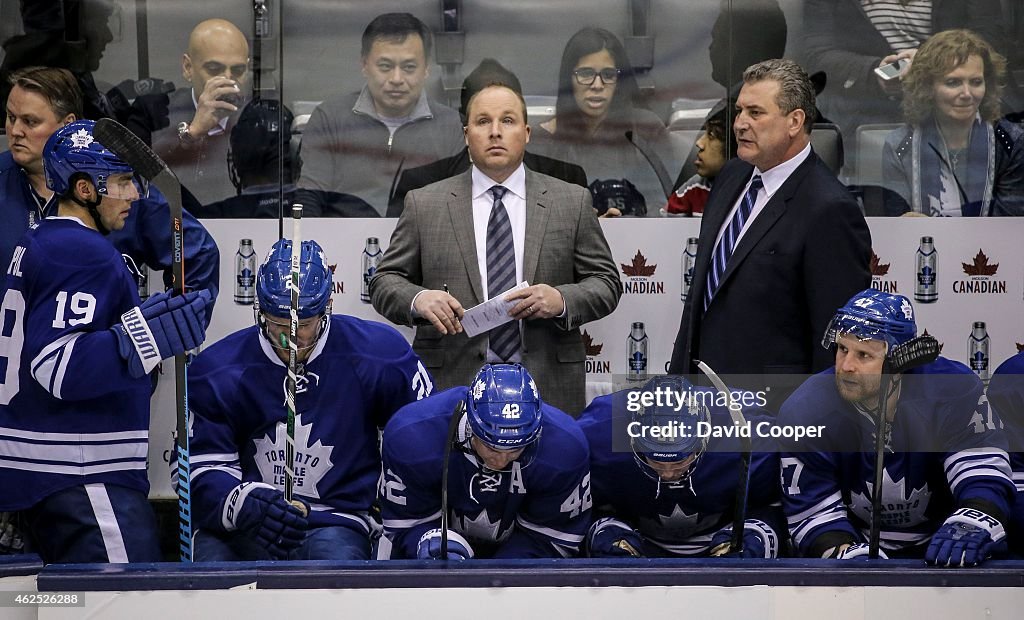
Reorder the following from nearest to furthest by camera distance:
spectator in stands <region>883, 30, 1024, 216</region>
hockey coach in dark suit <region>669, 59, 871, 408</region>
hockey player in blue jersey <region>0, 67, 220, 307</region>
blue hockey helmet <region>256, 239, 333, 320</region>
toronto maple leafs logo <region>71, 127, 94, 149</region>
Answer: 1. toronto maple leafs logo <region>71, 127, 94, 149</region>
2. blue hockey helmet <region>256, 239, 333, 320</region>
3. hockey coach in dark suit <region>669, 59, 871, 408</region>
4. hockey player in blue jersey <region>0, 67, 220, 307</region>
5. spectator in stands <region>883, 30, 1024, 216</region>

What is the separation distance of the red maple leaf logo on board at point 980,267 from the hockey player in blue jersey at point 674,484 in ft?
4.40

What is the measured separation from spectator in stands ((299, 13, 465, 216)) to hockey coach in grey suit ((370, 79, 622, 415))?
1.49ft

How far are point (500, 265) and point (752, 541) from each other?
126cm

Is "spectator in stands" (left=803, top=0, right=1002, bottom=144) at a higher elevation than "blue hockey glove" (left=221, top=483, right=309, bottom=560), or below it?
higher

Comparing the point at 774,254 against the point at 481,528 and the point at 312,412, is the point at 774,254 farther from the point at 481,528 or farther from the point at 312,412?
the point at 312,412

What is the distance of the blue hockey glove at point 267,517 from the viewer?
347 cm

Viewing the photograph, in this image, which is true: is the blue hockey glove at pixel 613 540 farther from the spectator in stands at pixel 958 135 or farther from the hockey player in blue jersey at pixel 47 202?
the spectator in stands at pixel 958 135

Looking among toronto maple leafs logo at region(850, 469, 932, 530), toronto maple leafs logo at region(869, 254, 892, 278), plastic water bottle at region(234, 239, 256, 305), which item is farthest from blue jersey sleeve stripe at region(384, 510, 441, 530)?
toronto maple leafs logo at region(869, 254, 892, 278)

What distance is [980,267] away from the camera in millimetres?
4625

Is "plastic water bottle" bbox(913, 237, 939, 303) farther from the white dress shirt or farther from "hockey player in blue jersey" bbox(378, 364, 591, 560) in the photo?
"hockey player in blue jersey" bbox(378, 364, 591, 560)

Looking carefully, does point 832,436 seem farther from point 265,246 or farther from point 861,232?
point 265,246

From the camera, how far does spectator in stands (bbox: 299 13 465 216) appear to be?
4715 millimetres

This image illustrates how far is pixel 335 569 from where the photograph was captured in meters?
2.93

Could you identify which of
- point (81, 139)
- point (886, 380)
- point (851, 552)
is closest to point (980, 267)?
point (886, 380)
